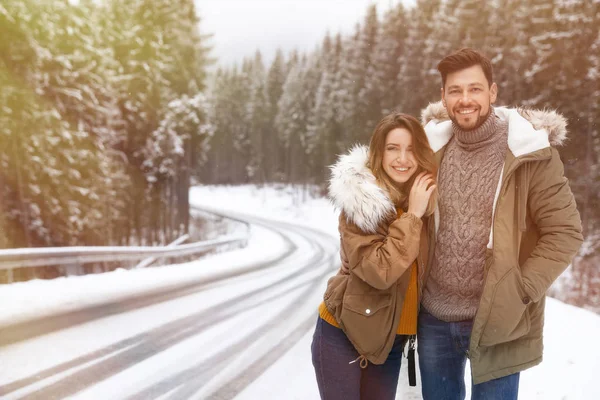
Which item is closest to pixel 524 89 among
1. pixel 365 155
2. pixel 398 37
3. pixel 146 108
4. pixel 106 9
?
pixel 398 37

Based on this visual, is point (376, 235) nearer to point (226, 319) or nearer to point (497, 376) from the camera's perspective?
point (497, 376)

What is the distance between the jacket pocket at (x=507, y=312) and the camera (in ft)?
8.75

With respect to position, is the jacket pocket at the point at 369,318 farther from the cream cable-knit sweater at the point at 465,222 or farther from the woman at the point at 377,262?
the cream cable-knit sweater at the point at 465,222

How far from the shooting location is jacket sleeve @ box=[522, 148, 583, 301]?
2.64 meters

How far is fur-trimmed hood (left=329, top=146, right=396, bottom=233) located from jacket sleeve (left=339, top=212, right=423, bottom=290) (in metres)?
0.07

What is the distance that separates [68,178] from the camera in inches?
632

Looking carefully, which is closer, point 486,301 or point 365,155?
point 486,301

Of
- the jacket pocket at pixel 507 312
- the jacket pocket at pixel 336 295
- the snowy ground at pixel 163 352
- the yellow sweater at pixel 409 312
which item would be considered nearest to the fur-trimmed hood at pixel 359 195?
the yellow sweater at pixel 409 312

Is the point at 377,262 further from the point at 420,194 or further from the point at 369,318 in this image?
the point at 420,194

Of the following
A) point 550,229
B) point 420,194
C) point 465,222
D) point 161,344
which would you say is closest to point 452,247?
point 465,222

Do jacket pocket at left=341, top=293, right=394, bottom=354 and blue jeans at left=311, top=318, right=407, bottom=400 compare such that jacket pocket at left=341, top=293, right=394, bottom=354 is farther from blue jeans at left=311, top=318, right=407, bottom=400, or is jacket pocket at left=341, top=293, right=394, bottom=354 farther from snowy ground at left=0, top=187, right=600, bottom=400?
snowy ground at left=0, top=187, right=600, bottom=400

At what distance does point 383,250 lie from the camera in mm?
2678

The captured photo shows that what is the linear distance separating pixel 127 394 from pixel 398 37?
36.4 m

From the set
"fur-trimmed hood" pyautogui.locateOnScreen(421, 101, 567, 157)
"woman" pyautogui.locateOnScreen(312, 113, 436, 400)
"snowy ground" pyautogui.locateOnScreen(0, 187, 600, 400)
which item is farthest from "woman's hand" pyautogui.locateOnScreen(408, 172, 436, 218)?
"snowy ground" pyautogui.locateOnScreen(0, 187, 600, 400)
